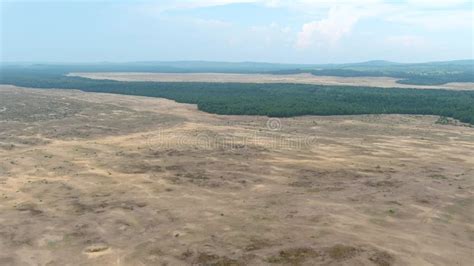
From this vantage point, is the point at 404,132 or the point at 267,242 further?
the point at 404,132

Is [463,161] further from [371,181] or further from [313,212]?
[313,212]

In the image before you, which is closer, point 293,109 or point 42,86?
point 293,109

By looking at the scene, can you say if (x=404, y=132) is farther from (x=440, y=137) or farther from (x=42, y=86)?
(x=42, y=86)

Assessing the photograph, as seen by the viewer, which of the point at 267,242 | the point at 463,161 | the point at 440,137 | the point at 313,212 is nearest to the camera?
the point at 267,242

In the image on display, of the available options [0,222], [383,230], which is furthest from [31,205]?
[383,230]

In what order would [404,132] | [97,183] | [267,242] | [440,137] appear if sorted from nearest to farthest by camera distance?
[267,242] → [97,183] → [440,137] → [404,132]

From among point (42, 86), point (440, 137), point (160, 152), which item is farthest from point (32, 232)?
point (42, 86)
